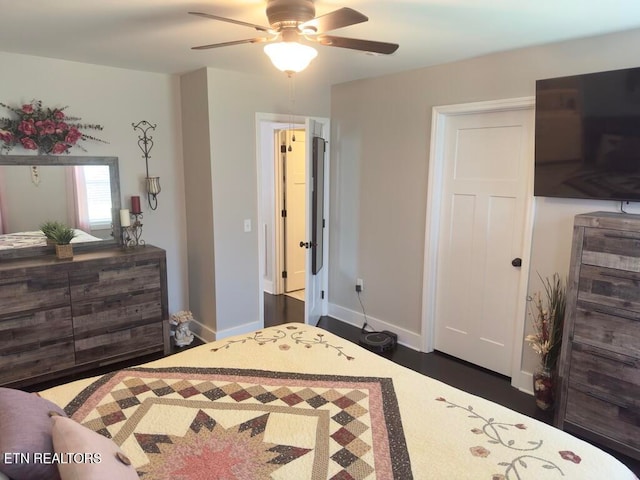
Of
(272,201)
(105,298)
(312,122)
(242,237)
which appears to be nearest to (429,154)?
(312,122)

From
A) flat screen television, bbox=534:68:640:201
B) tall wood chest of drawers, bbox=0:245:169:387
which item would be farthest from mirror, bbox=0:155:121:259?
flat screen television, bbox=534:68:640:201

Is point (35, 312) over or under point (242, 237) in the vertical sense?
under

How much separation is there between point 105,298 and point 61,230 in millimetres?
614

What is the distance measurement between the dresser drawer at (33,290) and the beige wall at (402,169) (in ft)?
8.22

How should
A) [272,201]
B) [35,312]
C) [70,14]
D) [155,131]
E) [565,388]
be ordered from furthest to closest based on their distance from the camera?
[272,201]
[155,131]
[35,312]
[565,388]
[70,14]

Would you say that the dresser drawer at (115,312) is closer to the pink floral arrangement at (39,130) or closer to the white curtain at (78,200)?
the white curtain at (78,200)

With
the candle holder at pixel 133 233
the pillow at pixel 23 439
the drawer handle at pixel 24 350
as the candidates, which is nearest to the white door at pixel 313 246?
the candle holder at pixel 133 233

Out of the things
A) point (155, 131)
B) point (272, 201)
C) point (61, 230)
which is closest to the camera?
point (61, 230)

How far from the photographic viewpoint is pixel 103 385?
1942 millimetres

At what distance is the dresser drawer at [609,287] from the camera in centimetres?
230

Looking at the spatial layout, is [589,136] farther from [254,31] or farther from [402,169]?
[254,31]

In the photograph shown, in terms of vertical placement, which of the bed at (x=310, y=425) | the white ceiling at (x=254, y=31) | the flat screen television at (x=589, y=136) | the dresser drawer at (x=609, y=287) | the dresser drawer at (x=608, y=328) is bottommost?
the bed at (x=310, y=425)

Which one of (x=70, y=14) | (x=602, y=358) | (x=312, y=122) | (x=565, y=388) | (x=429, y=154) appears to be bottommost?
(x=565, y=388)

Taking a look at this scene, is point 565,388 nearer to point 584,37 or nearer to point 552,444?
point 552,444
